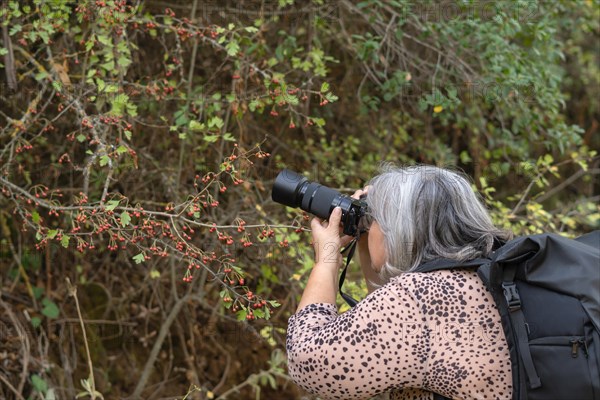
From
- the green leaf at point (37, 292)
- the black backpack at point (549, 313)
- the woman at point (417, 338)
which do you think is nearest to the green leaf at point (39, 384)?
the green leaf at point (37, 292)

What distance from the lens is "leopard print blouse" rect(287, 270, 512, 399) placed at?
73.5 inches

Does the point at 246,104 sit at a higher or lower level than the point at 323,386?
higher

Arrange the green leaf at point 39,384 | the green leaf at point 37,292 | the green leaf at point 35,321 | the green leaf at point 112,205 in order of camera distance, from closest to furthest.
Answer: the green leaf at point 112,205, the green leaf at point 39,384, the green leaf at point 35,321, the green leaf at point 37,292

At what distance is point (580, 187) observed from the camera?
270 inches

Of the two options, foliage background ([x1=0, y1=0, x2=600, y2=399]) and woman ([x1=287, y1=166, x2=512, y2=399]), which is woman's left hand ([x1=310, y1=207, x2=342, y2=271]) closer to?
woman ([x1=287, y1=166, x2=512, y2=399])

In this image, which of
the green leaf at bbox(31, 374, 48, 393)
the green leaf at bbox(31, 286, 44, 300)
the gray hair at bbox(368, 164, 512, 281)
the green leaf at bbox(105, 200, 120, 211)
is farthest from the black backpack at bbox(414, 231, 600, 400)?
the green leaf at bbox(31, 286, 44, 300)

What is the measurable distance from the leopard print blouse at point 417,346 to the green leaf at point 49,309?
2325 mm

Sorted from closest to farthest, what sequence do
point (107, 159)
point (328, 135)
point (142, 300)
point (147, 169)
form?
point (107, 159), point (147, 169), point (142, 300), point (328, 135)

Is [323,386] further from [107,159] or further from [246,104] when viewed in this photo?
[246,104]

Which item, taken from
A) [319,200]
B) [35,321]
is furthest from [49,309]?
[319,200]

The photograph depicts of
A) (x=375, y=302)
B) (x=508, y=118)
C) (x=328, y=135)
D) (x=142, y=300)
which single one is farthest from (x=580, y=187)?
(x=375, y=302)

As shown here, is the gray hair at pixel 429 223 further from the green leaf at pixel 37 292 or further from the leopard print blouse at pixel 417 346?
the green leaf at pixel 37 292

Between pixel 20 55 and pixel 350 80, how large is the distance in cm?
173

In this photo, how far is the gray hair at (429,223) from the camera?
80.1 inches
